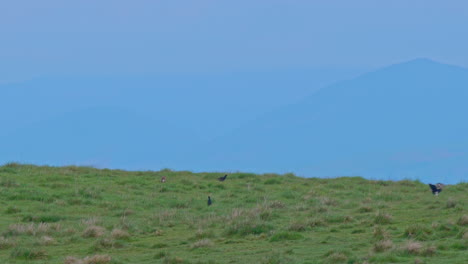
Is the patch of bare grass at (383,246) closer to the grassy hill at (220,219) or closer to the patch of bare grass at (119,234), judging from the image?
the grassy hill at (220,219)

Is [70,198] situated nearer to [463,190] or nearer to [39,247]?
[39,247]

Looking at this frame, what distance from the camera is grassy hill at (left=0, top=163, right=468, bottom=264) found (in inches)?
630

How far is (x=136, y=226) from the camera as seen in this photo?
21.3 meters

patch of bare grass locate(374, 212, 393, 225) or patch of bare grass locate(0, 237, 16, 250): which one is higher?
patch of bare grass locate(374, 212, 393, 225)

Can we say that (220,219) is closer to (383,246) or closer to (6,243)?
(6,243)

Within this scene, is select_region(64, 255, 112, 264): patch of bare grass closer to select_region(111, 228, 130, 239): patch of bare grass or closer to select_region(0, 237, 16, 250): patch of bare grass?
select_region(111, 228, 130, 239): patch of bare grass

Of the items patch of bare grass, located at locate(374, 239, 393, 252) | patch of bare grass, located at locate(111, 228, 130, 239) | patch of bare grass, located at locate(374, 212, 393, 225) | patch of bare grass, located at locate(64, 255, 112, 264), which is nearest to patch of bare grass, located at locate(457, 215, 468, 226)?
patch of bare grass, located at locate(374, 212, 393, 225)

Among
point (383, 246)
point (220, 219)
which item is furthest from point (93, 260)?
point (220, 219)

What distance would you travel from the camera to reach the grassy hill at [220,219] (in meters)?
16.0

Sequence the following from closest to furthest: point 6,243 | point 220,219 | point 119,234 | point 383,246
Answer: point 383,246
point 6,243
point 119,234
point 220,219

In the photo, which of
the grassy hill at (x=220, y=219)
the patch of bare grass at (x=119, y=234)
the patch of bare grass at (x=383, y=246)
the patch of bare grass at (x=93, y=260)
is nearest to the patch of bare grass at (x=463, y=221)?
the grassy hill at (x=220, y=219)

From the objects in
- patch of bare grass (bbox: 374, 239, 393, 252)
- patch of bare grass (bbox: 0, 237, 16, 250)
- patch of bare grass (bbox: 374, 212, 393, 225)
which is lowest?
patch of bare grass (bbox: 374, 239, 393, 252)

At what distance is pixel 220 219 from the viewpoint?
22531 millimetres

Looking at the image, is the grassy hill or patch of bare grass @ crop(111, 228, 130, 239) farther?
patch of bare grass @ crop(111, 228, 130, 239)
